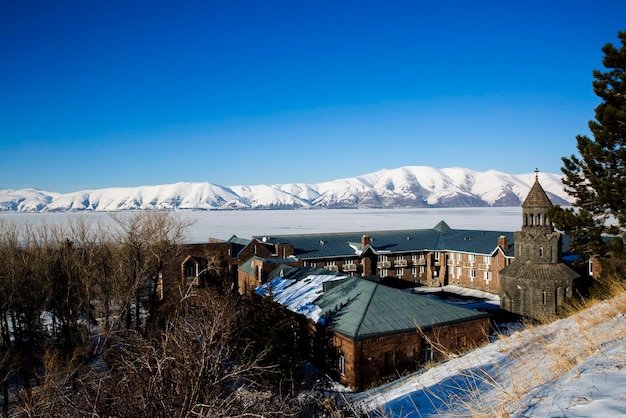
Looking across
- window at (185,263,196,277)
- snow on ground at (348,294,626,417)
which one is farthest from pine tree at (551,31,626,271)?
window at (185,263,196,277)

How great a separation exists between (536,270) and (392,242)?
25.1m

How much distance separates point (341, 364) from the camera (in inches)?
970

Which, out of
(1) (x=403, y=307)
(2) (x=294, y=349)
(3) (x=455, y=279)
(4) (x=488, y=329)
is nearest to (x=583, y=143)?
(4) (x=488, y=329)

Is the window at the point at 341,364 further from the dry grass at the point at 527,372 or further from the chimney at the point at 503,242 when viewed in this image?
the chimney at the point at 503,242

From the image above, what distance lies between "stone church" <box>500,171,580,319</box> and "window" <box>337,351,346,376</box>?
76.6 ft

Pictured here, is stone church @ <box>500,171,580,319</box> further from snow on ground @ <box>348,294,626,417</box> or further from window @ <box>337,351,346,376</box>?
snow on ground @ <box>348,294,626,417</box>

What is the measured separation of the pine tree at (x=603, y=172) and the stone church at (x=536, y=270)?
10770 mm

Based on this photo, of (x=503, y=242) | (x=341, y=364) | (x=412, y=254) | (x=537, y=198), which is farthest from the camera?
(x=412, y=254)

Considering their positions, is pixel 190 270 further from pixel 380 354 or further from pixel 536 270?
pixel 536 270

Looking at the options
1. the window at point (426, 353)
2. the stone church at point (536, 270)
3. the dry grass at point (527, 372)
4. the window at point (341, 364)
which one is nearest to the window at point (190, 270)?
the window at point (341, 364)

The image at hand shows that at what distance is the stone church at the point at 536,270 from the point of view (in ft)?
124

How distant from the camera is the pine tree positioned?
2425 centimetres

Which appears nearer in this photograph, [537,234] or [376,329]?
[376,329]

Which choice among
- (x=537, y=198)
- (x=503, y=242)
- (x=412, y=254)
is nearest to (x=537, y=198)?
(x=537, y=198)
